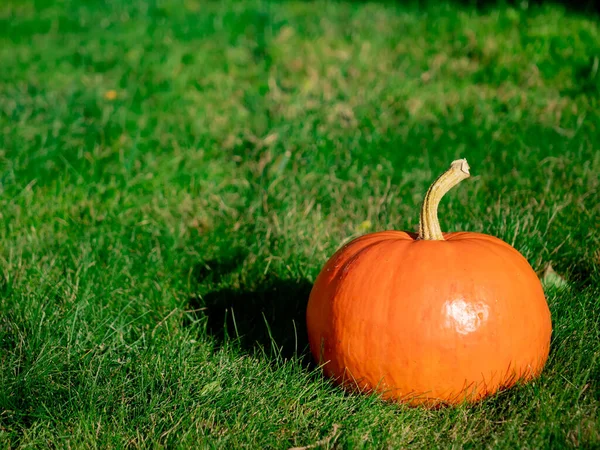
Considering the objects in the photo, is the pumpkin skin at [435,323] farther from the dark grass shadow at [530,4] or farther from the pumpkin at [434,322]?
the dark grass shadow at [530,4]

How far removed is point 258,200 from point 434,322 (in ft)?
5.63

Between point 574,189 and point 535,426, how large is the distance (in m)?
1.78

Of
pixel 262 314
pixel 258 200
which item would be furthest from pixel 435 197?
pixel 258 200

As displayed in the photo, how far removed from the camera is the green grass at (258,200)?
7.58ft

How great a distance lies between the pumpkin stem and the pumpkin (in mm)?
75

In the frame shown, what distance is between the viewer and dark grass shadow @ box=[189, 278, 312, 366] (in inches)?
111

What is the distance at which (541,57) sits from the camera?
5125 millimetres

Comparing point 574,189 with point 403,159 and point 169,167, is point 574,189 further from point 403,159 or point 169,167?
point 169,167

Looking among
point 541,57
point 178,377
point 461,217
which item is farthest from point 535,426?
point 541,57

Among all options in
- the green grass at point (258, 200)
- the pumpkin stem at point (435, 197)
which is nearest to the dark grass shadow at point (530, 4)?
the green grass at point (258, 200)

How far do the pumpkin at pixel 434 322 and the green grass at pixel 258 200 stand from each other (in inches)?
3.5

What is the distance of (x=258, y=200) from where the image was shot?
3758 mm

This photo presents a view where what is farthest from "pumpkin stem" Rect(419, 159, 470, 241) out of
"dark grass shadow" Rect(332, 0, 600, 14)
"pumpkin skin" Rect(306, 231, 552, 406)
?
"dark grass shadow" Rect(332, 0, 600, 14)

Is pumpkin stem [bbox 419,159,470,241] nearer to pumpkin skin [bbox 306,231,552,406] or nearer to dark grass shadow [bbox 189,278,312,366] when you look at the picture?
pumpkin skin [bbox 306,231,552,406]
